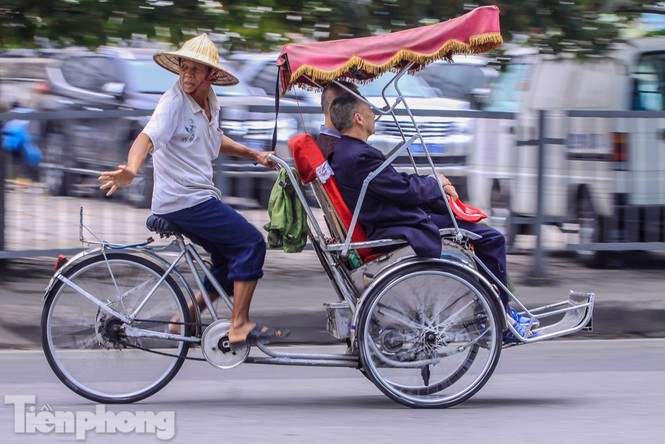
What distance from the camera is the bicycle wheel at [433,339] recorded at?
561 centimetres

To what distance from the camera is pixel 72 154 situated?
838 cm

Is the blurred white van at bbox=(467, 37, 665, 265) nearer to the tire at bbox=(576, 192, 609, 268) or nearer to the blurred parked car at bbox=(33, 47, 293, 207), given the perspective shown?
the tire at bbox=(576, 192, 609, 268)

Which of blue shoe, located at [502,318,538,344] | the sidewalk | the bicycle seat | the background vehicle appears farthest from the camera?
the background vehicle

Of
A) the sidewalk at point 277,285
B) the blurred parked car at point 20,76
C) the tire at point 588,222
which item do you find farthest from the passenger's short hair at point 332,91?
the blurred parked car at point 20,76

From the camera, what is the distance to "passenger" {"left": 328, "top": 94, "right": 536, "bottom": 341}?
550 centimetres

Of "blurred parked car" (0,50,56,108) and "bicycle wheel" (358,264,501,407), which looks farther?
"blurred parked car" (0,50,56,108)

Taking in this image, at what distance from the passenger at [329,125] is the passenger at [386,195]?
0.03m

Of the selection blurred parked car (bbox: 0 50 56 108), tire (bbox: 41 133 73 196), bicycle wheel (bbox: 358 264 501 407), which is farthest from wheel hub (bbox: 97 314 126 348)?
blurred parked car (bbox: 0 50 56 108)

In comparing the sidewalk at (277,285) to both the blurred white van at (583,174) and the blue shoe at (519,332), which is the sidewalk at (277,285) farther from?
the blue shoe at (519,332)

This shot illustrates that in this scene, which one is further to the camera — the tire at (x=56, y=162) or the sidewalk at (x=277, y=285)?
the tire at (x=56, y=162)

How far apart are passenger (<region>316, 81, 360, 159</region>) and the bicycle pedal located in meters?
1.01

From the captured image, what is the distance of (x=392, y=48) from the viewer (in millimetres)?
5383

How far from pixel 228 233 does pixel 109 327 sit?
0.75 metres

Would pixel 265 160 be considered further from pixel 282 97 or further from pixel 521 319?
pixel 521 319
